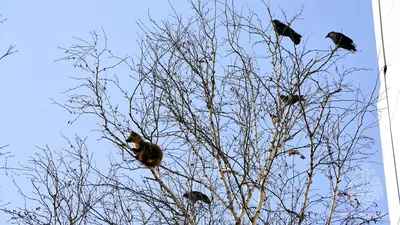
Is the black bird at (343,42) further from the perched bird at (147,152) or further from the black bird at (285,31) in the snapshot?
the perched bird at (147,152)

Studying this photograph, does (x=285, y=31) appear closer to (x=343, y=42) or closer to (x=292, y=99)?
(x=343, y=42)

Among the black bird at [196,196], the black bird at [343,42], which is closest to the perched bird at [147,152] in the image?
the black bird at [196,196]

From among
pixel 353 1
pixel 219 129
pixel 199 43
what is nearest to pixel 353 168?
pixel 219 129

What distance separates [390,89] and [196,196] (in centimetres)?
157

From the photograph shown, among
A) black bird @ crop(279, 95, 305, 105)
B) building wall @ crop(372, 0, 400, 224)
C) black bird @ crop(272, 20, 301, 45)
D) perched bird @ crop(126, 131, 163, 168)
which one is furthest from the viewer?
black bird @ crop(272, 20, 301, 45)

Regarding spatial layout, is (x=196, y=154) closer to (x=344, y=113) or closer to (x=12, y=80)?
(x=344, y=113)

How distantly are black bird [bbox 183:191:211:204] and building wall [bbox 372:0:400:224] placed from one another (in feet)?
4.24

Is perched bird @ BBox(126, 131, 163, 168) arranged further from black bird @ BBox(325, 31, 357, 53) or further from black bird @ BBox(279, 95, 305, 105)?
black bird @ BBox(325, 31, 357, 53)

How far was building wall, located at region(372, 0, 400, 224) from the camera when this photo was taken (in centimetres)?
452

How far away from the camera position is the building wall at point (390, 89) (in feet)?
14.8

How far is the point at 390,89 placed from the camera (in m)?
4.79

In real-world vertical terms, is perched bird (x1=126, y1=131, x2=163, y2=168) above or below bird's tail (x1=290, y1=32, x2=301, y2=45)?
below

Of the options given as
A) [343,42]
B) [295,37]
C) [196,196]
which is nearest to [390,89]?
[343,42]

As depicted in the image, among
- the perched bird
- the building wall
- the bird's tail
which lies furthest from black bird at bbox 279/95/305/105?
the perched bird
